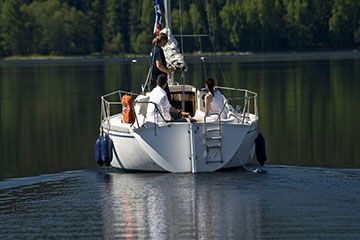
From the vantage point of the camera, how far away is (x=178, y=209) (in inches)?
578

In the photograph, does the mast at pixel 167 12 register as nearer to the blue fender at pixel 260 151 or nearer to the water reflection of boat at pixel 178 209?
the blue fender at pixel 260 151

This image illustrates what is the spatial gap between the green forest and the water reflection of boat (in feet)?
423

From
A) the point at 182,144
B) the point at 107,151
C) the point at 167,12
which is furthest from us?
the point at 167,12

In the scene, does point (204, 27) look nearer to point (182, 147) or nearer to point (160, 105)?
point (160, 105)

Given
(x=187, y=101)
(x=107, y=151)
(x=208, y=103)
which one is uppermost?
(x=208, y=103)

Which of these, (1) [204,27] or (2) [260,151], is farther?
(1) [204,27]

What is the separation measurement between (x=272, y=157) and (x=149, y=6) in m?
130

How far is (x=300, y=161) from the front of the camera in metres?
21.0

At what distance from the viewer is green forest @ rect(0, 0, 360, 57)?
151750mm

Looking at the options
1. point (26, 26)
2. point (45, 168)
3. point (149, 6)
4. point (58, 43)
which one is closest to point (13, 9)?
point (26, 26)

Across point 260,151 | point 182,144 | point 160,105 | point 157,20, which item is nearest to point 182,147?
point 182,144

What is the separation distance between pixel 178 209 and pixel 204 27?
145600mm

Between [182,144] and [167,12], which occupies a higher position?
[167,12]

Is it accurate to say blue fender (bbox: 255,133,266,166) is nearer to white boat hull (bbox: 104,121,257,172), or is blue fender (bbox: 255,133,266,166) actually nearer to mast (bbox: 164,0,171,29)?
white boat hull (bbox: 104,121,257,172)
